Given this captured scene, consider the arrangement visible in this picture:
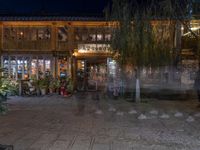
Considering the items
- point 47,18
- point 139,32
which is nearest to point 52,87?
point 47,18

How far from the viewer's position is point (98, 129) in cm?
982

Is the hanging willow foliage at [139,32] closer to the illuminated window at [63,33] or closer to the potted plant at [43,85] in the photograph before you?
the potted plant at [43,85]

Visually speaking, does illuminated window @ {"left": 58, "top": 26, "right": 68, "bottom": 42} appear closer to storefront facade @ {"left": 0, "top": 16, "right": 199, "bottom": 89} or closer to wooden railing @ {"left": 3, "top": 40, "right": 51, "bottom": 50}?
storefront facade @ {"left": 0, "top": 16, "right": 199, "bottom": 89}

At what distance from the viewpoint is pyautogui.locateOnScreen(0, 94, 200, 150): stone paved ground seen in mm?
8008

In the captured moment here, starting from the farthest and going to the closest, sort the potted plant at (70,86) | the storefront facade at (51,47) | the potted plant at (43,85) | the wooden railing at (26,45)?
the wooden railing at (26,45)
the storefront facade at (51,47)
the potted plant at (70,86)
the potted plant at (43,85)

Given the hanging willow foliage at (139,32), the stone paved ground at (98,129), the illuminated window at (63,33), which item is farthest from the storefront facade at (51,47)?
the stone paved ground at (98,129)

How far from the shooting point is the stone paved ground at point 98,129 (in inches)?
315

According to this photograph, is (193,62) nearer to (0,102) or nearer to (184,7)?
(184,7)

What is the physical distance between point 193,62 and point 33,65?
34.4 feet

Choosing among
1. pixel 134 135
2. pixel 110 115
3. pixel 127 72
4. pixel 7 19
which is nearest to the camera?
pixel 134 135

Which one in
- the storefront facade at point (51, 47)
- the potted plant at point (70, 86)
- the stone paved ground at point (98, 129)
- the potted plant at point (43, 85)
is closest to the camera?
the stone paved ground at point (98, 129)

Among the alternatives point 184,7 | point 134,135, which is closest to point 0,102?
point 134,135

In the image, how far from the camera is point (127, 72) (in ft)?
62.6

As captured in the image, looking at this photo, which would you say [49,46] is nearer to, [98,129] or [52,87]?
[52,87]
